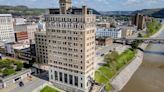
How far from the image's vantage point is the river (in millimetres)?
56094

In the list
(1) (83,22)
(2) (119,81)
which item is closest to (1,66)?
(1) (83,22)

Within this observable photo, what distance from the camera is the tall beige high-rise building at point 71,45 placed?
43812mm

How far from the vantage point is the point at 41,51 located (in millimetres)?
64750

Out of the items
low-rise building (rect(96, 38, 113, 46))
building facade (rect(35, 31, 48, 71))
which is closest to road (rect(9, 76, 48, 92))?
building facade (rect(35, 31, 48, 71))

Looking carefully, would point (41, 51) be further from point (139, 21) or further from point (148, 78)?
point (139, 21)

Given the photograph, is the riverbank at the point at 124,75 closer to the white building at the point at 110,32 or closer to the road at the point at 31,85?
the road at the point at 31,85

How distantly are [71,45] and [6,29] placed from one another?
Result: 75.7 m

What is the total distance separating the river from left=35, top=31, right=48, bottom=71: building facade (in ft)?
101

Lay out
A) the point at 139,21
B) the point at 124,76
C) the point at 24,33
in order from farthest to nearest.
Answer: the point at 139,21 → the point at 24,33 → the point at 124,76

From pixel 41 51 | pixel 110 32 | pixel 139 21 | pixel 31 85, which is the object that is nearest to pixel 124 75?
pixel 41 51

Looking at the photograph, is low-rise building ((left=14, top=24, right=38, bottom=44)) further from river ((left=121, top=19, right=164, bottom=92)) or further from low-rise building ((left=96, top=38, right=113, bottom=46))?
river ((left=121, top=19, right=164, bottom=92))

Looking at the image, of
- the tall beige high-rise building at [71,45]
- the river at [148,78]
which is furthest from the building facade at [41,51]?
the river at [148,78]

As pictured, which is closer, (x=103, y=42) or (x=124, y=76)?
(x=124, y=76)

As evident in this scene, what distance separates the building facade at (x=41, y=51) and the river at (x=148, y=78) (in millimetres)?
30862
